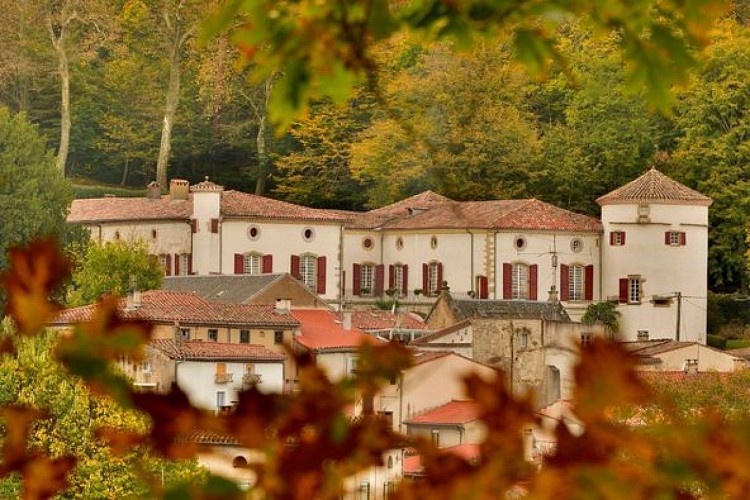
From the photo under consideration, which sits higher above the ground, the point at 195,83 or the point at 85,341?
the point at 195,83

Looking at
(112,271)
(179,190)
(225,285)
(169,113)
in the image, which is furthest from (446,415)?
(169,113)

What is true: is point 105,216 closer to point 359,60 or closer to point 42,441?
point 42,441

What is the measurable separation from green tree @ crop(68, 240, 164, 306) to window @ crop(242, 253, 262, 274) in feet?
12.9

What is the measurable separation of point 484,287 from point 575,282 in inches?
88.5

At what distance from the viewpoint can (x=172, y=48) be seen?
65.4m

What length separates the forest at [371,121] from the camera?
5762 cm

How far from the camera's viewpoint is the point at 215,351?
143ft

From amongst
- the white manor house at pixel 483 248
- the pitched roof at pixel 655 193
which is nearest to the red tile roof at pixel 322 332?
the white manor house at pixel 483 248

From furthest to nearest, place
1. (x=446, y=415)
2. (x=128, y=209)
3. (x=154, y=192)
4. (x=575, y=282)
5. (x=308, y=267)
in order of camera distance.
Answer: (x=154, y=192) < (x=128, y=209) < (x=308, y=267) < (x=575, y=282) < (x=446, y=415)

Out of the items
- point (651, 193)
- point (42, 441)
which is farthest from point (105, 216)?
point (42, 441)

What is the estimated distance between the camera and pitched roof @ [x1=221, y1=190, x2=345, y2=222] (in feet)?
176

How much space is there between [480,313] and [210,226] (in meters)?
8.76

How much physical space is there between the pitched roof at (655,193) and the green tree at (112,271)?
36.9 ft

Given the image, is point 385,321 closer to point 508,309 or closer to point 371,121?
point 508,309
